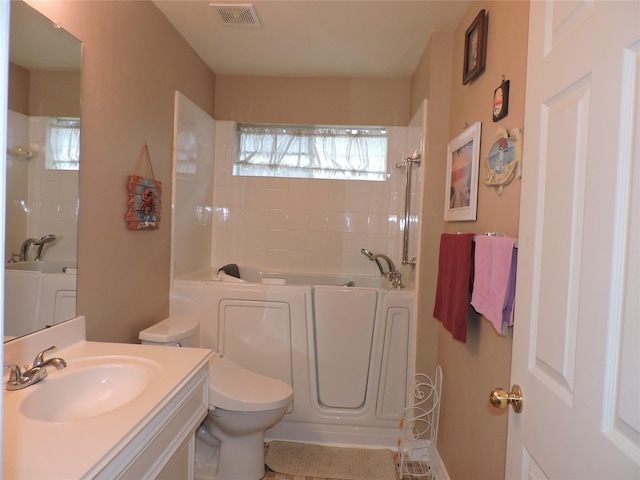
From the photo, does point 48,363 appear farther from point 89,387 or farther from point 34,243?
point 34,243

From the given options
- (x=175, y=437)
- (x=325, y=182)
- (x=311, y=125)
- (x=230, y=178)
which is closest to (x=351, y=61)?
(x=311, y=125)

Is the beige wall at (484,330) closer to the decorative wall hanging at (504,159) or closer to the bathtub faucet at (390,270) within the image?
the decorative wall hanging at (504,159)

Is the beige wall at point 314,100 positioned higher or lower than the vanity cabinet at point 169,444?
higher

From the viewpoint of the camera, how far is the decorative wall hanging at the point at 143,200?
192 centimetres

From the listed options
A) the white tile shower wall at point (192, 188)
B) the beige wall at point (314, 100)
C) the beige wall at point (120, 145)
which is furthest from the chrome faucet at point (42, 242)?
the beige wall at point (314, 100)

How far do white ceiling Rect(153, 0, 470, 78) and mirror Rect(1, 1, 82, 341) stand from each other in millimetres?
910

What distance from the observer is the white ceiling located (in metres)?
2.07

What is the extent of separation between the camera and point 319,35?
2.37m

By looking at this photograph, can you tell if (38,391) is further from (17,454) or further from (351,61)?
(351,61)

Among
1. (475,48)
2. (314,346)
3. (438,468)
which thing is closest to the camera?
(475,48)

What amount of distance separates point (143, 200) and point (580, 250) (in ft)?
6.17

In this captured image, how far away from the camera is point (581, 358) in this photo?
0.67m

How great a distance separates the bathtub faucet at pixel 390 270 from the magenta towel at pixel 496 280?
120 centimetres

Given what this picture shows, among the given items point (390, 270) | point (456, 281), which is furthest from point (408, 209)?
point (456, 281)
